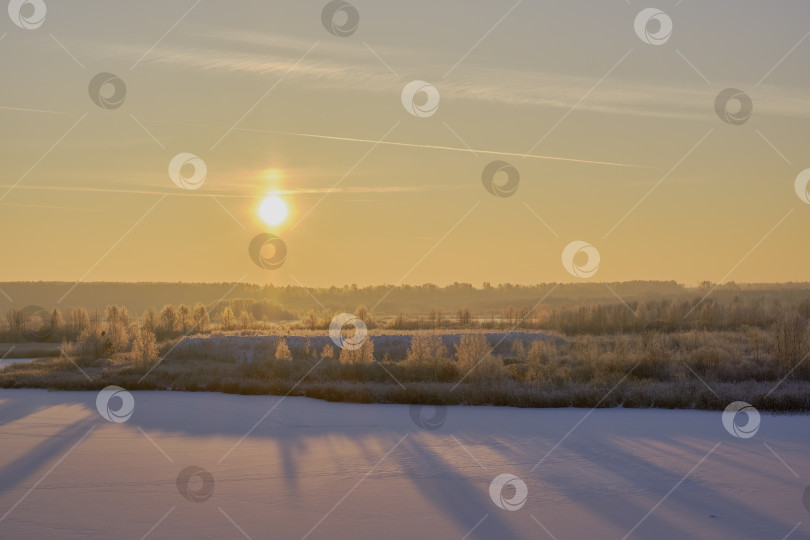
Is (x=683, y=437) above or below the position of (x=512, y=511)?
above

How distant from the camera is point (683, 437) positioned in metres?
11.6

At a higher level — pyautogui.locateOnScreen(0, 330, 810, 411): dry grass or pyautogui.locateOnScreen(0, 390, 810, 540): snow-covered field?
pyautogui.locateOnScreen(0, 330, 810, 411): dry grass

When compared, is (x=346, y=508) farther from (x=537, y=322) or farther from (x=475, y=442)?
(x=537, y=322)

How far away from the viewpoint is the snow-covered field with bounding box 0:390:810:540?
7168 millimetres

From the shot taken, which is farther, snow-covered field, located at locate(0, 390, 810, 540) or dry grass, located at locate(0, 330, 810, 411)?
dry grass, located at locate(0, 330, 810, 411)

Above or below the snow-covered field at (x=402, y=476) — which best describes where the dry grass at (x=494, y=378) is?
above

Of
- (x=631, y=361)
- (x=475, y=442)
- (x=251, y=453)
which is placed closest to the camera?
(x=251, y=453)

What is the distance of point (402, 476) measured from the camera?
9.12 metres

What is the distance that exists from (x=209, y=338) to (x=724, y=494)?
25038 millimetres

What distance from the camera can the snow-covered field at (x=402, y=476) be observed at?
23.5 ft

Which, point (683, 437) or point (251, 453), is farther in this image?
point (683, 437)

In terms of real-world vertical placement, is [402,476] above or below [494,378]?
below

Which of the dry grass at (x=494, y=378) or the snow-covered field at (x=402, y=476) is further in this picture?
the dry grass at (x=494, y=378)

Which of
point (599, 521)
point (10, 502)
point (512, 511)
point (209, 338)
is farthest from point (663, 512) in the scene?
point (209, 338)
